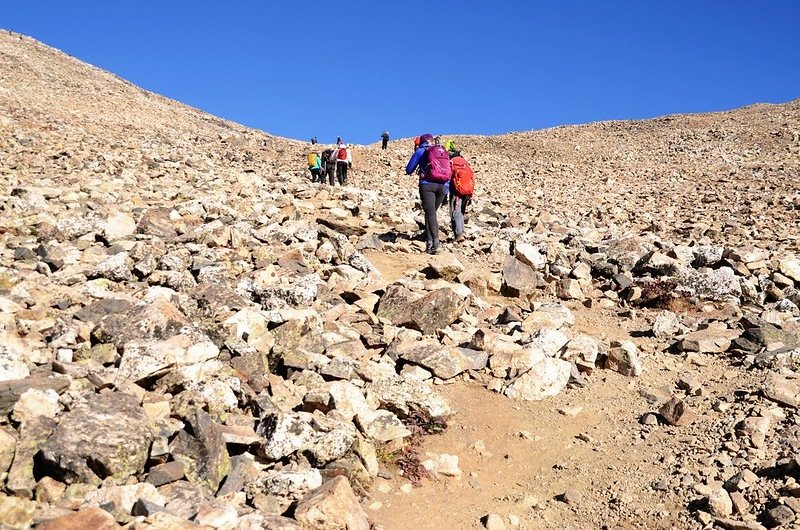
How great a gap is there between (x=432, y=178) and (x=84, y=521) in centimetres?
868

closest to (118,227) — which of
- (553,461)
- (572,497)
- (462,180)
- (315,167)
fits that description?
(462,180)

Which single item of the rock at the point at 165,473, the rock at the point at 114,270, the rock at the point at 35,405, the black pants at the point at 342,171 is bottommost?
the rock at the point at 165,473

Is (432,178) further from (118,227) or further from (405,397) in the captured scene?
(405,397)

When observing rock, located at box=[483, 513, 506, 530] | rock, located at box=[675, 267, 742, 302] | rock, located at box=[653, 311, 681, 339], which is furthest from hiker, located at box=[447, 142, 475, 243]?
rock, located at box=[483, 513, 506, 530]

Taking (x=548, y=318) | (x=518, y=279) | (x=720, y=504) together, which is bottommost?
(x=720, y=504)

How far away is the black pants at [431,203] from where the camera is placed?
447 inches

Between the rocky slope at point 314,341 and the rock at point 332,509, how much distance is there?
2 centimetres

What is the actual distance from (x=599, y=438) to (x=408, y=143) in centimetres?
3008

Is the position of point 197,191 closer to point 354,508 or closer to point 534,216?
point 534,216

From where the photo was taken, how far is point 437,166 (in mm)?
11352

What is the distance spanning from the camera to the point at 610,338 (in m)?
8.53

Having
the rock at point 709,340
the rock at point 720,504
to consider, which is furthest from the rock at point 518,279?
the rock at point 720,504

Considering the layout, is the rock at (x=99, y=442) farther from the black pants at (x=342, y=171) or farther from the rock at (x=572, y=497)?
the black pants at (x=342, y=171)

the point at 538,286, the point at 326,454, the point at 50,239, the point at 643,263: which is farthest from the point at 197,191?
the point at 326,454
